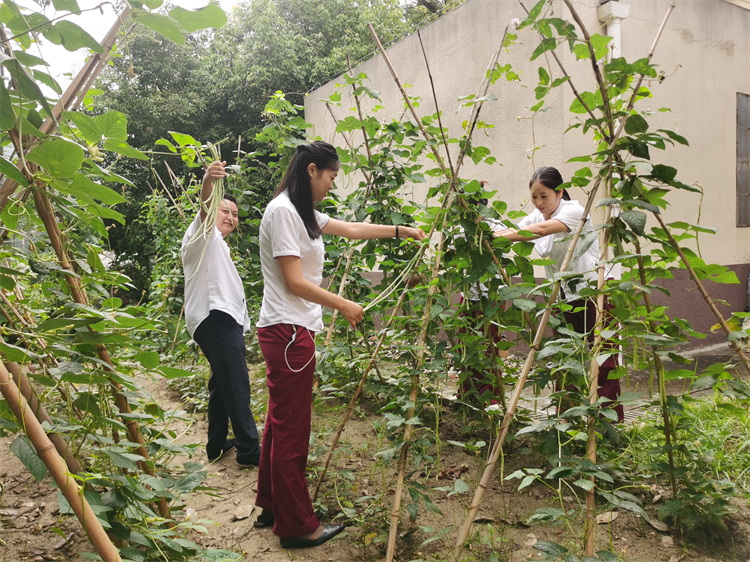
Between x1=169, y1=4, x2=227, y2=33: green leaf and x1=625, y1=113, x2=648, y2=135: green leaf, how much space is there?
1.42 metres

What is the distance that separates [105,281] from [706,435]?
294cm

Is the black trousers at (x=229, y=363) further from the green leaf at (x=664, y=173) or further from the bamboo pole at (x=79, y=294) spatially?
the green leaf at (x=664, y=173)

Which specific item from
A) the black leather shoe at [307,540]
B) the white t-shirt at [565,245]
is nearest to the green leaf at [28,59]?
the black leather shoe at [307,540]

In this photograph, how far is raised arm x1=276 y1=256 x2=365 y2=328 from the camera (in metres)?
2.22

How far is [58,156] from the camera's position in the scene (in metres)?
1.16

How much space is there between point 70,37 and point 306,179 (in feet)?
4.35

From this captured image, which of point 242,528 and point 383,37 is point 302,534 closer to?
point 242,528

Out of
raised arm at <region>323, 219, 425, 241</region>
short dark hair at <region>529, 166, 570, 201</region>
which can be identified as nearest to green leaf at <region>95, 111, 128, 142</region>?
raised arm at <region>323, 219, 425, 241</region>

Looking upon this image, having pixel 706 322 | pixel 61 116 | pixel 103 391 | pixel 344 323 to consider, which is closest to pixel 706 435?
pixel 344 323

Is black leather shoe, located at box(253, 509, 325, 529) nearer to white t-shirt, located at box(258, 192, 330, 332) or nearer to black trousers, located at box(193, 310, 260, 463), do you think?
black trousers, located at box(193, 310, 260, 463)

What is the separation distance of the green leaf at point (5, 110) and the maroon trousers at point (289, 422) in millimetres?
1407

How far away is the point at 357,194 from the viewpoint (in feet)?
11.4

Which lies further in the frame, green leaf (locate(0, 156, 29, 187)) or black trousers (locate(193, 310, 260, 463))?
black trousers (locate(193, 310, 260, 463))

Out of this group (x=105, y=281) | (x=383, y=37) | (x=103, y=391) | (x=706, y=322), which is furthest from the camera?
(x=383, y=37)
